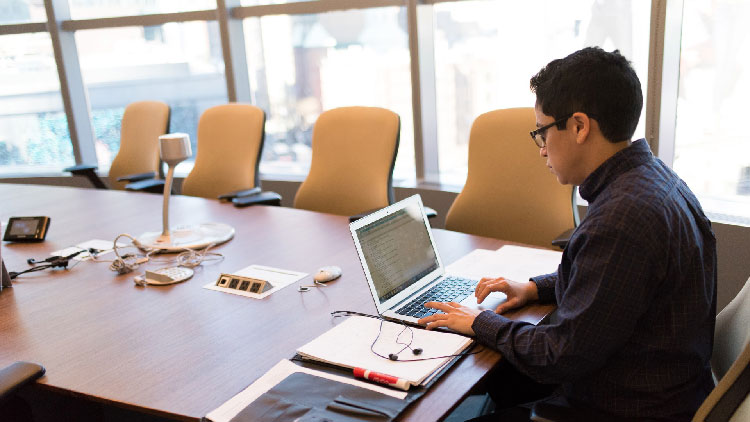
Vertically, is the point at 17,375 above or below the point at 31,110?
below

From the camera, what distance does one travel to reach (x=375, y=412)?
4.14ft

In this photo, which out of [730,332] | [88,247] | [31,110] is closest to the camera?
[730,332]

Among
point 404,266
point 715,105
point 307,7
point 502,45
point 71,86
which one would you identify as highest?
point 307,7

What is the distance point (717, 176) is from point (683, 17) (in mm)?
832

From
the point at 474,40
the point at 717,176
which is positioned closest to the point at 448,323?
the point at 717,176

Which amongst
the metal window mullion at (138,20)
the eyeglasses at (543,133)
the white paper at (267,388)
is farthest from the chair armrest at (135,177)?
the eyeglasses at (543,133)

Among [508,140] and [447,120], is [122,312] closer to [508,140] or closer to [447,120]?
[508,140]

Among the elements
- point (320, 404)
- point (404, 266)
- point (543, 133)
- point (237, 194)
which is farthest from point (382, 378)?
point (237, 194)

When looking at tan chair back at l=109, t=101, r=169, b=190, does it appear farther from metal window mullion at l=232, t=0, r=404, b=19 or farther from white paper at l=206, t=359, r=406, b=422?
white paper at l=206, t=359, r=406, b=422

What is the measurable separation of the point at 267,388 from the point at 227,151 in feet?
7.72

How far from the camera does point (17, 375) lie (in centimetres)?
145

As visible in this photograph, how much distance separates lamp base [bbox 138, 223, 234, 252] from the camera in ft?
7.80

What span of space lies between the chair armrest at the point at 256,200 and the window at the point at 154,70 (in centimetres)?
223

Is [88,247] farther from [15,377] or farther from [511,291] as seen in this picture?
[511,291]
